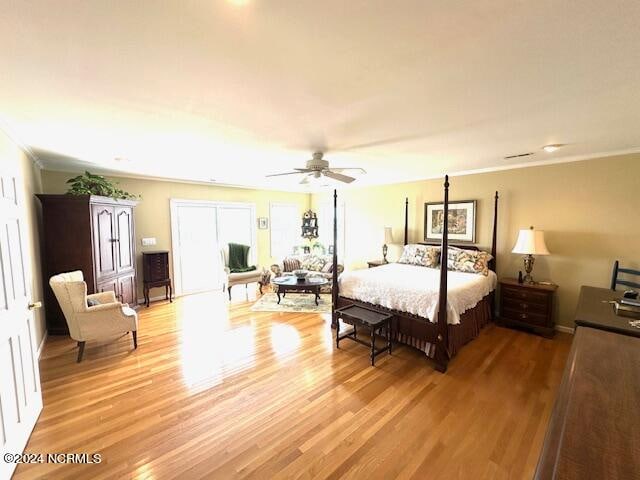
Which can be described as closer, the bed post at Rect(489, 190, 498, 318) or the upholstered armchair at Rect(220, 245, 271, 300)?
the bed post at Rect(489, 190, 498, 318)

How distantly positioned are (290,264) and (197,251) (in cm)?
199

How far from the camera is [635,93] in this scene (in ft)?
5.90

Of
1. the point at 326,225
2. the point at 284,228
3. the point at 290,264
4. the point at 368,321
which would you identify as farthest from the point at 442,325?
the point at 284,228

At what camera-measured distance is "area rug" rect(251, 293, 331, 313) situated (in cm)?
464

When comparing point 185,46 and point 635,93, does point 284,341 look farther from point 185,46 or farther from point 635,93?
point 635,93

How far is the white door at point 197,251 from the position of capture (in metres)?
5.50

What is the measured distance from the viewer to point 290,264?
584cm

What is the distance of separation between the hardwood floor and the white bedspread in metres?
0.57

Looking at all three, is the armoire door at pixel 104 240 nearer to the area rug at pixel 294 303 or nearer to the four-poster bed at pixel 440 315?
the area rug at pixel 294 303

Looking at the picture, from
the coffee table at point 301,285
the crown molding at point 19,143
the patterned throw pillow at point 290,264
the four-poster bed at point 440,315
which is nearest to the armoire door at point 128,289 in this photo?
the crown molding at point 19,143

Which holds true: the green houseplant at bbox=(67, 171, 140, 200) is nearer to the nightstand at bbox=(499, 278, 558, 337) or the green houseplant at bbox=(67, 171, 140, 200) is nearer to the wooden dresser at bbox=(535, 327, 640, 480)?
the wooden dresser at bbox=(535, 327, 640, 480)

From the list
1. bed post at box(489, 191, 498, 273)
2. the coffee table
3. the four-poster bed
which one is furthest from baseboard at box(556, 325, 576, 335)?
the coffee table

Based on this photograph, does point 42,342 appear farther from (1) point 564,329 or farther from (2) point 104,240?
(1) point 564,329

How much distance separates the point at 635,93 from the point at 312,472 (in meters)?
3.24
